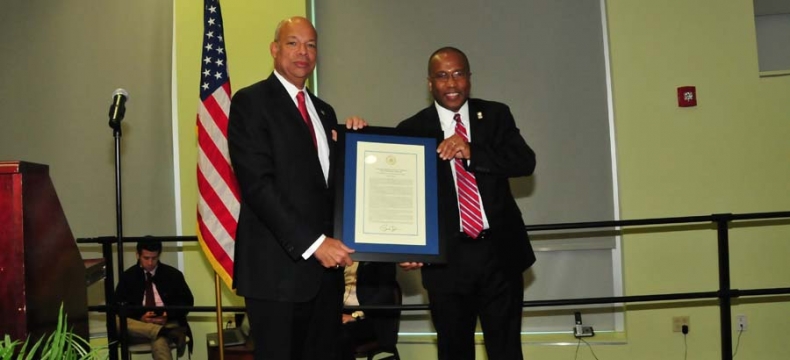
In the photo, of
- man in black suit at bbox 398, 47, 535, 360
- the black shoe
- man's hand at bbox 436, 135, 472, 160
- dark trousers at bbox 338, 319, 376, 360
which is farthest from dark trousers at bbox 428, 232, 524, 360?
the black shoe

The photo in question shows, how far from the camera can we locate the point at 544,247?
17.1 feet

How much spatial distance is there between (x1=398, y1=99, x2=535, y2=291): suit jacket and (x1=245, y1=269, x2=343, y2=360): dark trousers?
46 centimetres

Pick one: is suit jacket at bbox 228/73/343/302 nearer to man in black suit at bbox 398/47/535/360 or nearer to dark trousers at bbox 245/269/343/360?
dark trousers at bbox 245/269/343/360

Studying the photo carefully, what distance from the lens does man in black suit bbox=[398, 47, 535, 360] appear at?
3.00m

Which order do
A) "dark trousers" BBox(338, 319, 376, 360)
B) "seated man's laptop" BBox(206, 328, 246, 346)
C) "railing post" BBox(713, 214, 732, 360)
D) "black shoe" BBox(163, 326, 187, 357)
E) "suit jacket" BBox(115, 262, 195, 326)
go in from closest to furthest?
"railing post" BBox(713, 214, 732, 360), "dark trousers" BBox(338, 319, 376, 360), "seated man's laptop" BBox(206, 328, 246, 346), "black shoe" BBox(163, 326, 187, 357), "suit jacket" BBox(115, 262, 195, 326)

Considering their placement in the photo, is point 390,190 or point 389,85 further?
point 389,85

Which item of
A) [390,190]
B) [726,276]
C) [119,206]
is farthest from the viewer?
[726,276]

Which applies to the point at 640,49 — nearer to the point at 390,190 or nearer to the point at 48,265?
the point at 390,190

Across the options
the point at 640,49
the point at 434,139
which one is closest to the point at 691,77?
the point at 640,49

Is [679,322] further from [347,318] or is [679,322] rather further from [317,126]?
[317,126]

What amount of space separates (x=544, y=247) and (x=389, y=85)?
147 centimetres

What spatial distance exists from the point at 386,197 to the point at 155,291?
281 cm

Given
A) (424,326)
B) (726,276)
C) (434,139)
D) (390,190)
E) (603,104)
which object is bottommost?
(424,326)

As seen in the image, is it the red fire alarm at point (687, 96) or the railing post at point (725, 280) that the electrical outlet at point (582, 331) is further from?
the red fire alarm at point (687, 96)
